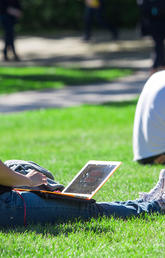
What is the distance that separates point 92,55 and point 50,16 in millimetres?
7138

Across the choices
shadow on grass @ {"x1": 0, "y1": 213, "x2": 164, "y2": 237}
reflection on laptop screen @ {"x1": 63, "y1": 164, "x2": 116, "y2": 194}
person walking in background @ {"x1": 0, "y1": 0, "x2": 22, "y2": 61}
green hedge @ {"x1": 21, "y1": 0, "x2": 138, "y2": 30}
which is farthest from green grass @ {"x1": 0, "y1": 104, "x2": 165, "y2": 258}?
green hedge @ {"x1": 21, "y1": 0, "x2": 138, "y2": 30}

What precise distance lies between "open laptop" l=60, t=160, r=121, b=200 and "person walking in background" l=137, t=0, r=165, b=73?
23.6 ft

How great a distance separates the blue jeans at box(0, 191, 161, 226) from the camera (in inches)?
148

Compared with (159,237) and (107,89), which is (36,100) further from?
(159,237)

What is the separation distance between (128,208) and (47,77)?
9727 millimetres

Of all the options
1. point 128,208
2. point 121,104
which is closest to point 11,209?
point 128,208

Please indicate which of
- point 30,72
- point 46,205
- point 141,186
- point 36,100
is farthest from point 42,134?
point 30,72

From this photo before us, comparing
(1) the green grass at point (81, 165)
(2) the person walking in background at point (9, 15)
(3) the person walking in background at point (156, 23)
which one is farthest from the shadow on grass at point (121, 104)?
(2) the person walking in background at point (9, 15)

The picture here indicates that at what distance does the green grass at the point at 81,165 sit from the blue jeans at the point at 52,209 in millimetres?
71

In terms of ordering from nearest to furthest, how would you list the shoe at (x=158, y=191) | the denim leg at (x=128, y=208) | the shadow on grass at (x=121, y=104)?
the denim leg at (x=128, y=208) → the shoe at (x=158, y=191) → the shadow on grass at (x=121, y=104)

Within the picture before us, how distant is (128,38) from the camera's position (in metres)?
20.4

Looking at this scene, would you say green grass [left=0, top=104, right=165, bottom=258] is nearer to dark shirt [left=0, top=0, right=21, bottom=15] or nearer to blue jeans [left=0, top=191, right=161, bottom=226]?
blue jeans [left=0, top=191, right=161, bottom=226]

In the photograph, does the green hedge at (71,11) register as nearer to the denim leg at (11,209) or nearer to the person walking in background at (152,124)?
the person walking in background at (152,124)

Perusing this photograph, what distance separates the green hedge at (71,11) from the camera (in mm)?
23656
